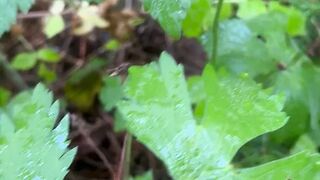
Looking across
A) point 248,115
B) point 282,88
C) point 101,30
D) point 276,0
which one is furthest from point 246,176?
point 101,30

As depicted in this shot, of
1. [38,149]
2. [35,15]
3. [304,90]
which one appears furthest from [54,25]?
[38,149]

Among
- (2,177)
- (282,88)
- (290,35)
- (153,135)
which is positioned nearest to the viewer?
(2,177)

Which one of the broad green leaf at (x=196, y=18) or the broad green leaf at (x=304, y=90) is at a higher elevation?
the broad green leaf at (x=196, y=18)

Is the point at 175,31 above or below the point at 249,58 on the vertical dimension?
above

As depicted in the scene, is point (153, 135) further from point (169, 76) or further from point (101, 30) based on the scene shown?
point (101, 30)

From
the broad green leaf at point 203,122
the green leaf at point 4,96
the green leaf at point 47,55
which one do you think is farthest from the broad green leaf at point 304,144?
the green leaf at point 47,55

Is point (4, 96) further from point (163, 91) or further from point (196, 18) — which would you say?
point (163, 91)

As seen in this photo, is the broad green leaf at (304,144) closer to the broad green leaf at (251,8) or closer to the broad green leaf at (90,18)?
the broad green leaf at (251,8)

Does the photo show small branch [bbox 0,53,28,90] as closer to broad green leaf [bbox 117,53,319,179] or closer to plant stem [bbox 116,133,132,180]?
plant stem [bbox 116,133,132,180]
